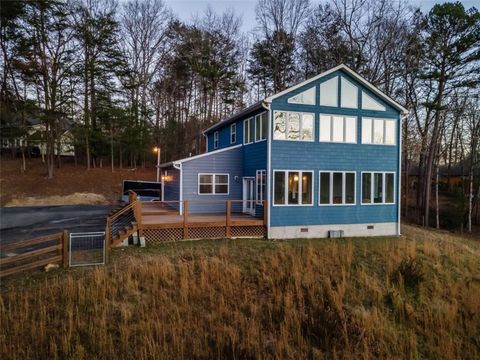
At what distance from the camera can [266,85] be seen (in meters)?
27.3

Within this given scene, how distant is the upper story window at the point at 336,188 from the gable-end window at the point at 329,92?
9.66 ft

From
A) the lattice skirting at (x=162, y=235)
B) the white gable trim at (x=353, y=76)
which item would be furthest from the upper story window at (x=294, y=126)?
the lattice skirting at (x=162, y=235)

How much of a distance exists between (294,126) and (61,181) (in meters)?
20.4

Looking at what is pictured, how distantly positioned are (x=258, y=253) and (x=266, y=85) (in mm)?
21021

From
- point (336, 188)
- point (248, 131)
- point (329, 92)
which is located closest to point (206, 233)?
point (248, 131)

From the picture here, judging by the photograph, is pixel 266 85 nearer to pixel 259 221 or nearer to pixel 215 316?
pixel 259 221

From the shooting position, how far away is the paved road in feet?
38.6

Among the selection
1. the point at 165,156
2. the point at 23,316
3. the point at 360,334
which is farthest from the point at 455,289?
the point at 165,156

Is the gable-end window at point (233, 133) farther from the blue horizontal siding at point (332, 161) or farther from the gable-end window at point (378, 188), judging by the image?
the gable-end window at point (378, 188)

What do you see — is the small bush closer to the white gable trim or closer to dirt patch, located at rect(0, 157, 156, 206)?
the white gable trim

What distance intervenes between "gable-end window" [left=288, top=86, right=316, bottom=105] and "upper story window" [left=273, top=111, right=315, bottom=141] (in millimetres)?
483

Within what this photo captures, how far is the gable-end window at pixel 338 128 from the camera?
12.3 meters

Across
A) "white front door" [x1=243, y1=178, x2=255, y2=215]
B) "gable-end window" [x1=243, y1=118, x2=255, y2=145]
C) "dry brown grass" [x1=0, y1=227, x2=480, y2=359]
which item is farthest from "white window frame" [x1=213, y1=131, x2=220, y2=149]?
"dry brown grass" [x1=0, y1=227, x2=480, y2=359]

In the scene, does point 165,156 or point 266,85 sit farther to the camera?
point 165,156
